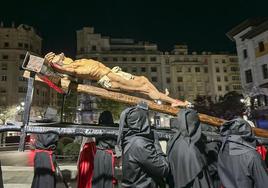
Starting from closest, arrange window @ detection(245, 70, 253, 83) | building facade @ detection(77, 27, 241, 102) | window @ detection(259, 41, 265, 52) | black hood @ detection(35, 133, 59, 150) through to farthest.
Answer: black hood @ detection(35, 133, 59, 150), window @ detection(259, 41, 265, 52), window @ detection(245, 70, 253, 83), building facade @ detection(77, 27, 241, 102)

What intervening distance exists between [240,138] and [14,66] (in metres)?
66.6

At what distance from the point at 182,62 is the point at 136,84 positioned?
7341 centimetres

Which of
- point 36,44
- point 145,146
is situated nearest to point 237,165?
point 145,146

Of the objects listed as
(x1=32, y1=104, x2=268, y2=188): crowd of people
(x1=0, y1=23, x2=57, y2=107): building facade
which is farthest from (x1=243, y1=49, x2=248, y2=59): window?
(x1=0, y1=23, x2=57, y2=107): building facade

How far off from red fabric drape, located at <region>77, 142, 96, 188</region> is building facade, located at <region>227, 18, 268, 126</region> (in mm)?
29963

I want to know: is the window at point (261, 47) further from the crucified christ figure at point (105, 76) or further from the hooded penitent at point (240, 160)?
the hooded penitent at point (240, 160)

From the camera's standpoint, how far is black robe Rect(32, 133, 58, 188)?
22.1 feet

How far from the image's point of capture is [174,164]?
4.62m

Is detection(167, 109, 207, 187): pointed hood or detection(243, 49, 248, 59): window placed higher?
detection(243, 49, 248, 59): window

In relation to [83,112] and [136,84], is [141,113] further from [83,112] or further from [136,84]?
[83,112]

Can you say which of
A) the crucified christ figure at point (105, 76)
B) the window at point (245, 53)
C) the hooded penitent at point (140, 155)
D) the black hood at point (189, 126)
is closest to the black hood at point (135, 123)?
the hooded penitent at point (140, 155)

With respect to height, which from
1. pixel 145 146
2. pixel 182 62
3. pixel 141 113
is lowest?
pixel 145 146

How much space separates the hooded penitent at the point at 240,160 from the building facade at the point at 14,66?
61731mm

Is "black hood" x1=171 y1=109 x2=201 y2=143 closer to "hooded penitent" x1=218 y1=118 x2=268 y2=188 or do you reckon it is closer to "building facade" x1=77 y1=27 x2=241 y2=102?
"hooded penitent" x1=218 y1=118 x2=268 y2=188
